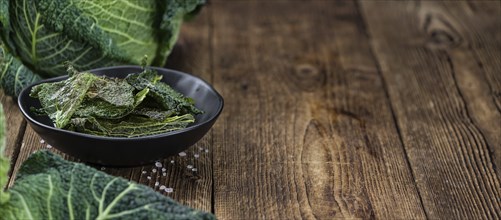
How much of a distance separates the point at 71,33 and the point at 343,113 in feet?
3.18

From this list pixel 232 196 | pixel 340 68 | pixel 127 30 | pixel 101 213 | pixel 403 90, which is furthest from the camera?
pixel 340 68

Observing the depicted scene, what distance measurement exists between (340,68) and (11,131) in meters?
1.32

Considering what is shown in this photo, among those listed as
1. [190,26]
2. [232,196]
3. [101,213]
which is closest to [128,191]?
[101,213]

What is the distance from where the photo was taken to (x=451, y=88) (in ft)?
9.93

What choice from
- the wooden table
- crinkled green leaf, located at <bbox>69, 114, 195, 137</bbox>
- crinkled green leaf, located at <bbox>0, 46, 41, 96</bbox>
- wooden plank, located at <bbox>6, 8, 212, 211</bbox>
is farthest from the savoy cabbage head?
crinkled green leaf, located at <bbox>69, 114, 195, 137</bbox>

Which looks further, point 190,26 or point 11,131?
point 190,26

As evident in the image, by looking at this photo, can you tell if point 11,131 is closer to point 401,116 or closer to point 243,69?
point 243,69

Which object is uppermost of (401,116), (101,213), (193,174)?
(101,213)

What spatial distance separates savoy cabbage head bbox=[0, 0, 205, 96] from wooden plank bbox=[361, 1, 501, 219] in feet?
3.10

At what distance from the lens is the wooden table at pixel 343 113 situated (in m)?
2.23

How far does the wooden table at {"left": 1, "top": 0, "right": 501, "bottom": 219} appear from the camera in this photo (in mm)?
2229

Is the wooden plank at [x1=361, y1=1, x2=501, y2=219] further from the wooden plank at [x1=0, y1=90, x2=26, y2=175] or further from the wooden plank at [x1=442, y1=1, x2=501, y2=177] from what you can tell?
the wooden plank at [x1=0, y1=90, x2=26, y2=175]

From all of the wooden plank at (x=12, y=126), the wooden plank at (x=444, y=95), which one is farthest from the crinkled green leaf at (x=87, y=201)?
the wooden plank at (x=444, y=95)

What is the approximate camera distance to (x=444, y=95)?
2.97 m
